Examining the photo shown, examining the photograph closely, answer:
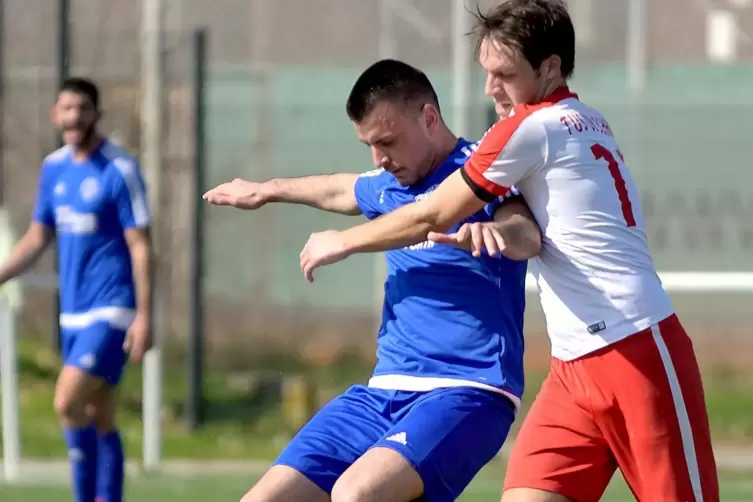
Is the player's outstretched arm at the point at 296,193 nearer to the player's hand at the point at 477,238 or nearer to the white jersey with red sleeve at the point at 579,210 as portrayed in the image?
the white jersey with red sleeve at the point at 579,210

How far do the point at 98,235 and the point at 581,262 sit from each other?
3970 mm

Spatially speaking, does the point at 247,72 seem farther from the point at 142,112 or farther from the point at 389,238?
the point at 389,238

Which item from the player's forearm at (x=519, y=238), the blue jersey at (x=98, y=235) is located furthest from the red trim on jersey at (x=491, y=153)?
the blue jersey at (x=98, y=235)

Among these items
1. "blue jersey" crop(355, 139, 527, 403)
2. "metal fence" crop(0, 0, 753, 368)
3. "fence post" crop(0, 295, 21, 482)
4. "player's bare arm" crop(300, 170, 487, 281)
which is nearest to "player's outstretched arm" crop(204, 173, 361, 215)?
"blue jersey" crop(355, 139, 527, 403)

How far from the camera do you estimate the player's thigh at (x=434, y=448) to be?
13.8 feet

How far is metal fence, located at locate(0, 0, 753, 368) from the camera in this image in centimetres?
1136

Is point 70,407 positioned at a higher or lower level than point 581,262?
lower

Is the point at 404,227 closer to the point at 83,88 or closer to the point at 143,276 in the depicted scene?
the point at 143,276

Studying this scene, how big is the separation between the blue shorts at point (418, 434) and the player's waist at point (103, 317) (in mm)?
3213

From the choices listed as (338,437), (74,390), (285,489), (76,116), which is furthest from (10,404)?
(285,489)

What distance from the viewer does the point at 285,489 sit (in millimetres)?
4301

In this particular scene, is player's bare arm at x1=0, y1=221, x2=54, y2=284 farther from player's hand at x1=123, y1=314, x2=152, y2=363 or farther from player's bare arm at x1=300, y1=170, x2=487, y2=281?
player's bare arm at x1=300, y1=170, x2=487, y2=281

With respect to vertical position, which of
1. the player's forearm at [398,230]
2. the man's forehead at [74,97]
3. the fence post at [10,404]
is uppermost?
the man's forehead at [74,97]

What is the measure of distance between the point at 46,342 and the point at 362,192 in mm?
7642
